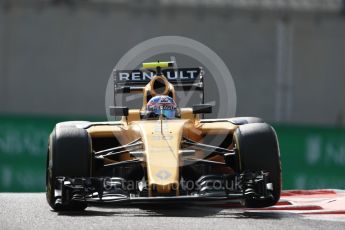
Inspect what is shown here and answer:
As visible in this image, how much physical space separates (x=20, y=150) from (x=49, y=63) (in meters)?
13.9

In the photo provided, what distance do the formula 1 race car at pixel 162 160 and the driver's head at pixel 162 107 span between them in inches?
0.5

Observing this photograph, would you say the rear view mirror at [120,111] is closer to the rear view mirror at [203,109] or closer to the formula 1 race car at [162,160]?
the formula 1 race car at [162,160]

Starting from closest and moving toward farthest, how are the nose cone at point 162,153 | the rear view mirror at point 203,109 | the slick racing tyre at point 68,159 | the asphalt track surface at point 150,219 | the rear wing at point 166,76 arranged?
1. the asphalt track surface at point 150,219
2. the nose cone at point 162,153
3. the slick racing tyre at point 68,159
4. the rear view mirror at point 203,109
5. the rear wing at point 166,76

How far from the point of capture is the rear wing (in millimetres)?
14336

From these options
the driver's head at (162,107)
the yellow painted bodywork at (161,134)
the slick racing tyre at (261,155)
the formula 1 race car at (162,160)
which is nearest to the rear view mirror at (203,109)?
the formula 1 race car at (162,160)

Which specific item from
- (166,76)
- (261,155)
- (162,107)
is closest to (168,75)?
(166,76)

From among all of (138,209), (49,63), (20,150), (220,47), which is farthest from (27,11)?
(138,209)

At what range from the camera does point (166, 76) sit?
1453cm

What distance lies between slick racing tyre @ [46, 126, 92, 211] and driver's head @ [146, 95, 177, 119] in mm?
1324

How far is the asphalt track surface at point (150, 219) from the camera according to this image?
1050 centimetres

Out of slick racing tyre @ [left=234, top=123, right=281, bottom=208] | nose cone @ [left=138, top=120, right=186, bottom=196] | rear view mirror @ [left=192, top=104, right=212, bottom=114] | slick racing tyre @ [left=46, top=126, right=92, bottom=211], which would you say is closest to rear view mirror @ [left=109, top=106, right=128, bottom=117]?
nose cone @ [left=138, top=120, right=186, bottom=196]

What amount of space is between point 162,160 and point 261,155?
114 centimetres

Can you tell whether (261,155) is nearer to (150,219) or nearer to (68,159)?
(150,219)

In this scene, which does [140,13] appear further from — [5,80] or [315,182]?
[315,182]
